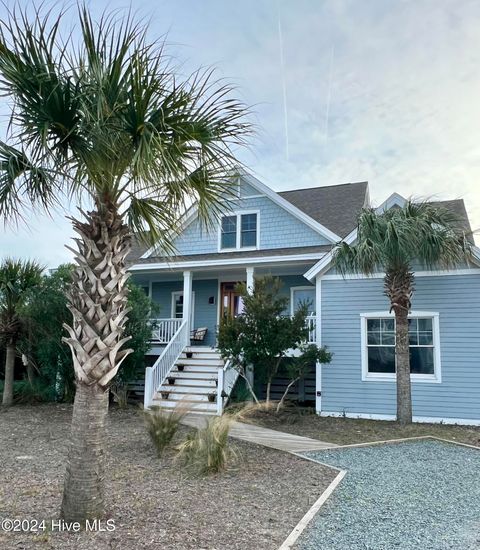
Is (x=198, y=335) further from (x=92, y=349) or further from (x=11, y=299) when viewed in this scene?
(x=92, y=349)

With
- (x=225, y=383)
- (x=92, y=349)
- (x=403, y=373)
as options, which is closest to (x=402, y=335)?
(x=403, y=373)

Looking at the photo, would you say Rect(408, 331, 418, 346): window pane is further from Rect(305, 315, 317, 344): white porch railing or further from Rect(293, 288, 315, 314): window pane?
Rect(293, 288, 315, 314): window pane

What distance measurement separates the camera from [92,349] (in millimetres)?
3781

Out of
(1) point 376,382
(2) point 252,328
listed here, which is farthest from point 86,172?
(1) point 376,382

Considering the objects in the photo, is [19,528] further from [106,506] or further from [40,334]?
[40,334]

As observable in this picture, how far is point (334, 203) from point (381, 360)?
278 inches

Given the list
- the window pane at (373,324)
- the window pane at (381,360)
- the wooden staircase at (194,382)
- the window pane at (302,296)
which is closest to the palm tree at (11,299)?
the wooden staircase at (194,382)

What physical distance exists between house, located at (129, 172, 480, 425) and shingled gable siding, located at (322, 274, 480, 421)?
0.07ft

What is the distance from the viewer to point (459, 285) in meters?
10.4

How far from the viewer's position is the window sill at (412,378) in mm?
10422

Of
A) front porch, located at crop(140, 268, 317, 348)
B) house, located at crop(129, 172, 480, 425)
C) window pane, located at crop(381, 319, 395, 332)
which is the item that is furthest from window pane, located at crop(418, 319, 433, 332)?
front porch, located at crop(140, 268, 317, 348)

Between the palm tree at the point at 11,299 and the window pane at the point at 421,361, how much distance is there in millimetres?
10180

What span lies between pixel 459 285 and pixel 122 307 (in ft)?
29.5

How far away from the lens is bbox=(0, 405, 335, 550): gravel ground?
3574 mm
